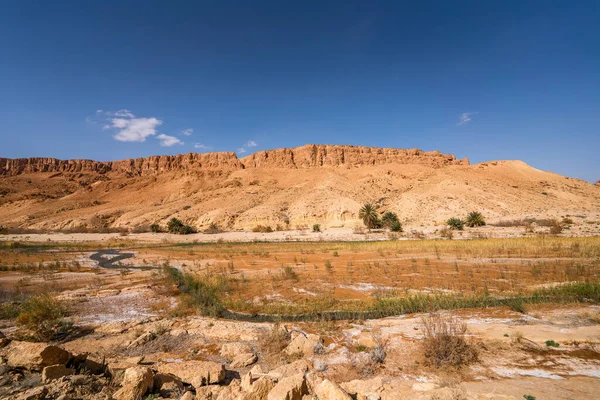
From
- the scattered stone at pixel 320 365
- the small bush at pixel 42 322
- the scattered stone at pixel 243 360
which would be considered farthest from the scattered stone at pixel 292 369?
the small bush at pixel 42 322

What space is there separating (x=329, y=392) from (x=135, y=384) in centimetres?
294

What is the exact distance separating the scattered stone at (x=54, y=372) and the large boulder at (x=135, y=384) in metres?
1.27

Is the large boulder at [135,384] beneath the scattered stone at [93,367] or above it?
above

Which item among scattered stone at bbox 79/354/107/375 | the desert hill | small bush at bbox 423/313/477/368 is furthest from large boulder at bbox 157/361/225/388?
the desert hill

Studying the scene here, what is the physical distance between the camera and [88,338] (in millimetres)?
8211

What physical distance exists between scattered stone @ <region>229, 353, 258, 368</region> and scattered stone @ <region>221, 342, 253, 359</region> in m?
0.45

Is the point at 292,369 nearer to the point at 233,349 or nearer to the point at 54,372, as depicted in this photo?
the point at 233,349

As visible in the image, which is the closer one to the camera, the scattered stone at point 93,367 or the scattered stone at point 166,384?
the scattered stone at point 166,384

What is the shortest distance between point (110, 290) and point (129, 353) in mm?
8065

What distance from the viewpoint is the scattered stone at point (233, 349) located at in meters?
7.13

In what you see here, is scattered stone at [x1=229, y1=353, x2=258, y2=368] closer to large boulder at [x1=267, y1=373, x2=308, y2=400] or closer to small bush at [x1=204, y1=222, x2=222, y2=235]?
large boulder at [x1=267, y1=373, x2=308, y2=400]

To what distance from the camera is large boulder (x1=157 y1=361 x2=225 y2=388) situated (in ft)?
17.5

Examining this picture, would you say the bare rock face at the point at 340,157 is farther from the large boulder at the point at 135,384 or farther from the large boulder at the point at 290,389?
the large boulder at the point at 135,384

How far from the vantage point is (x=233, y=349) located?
7.23 metres
